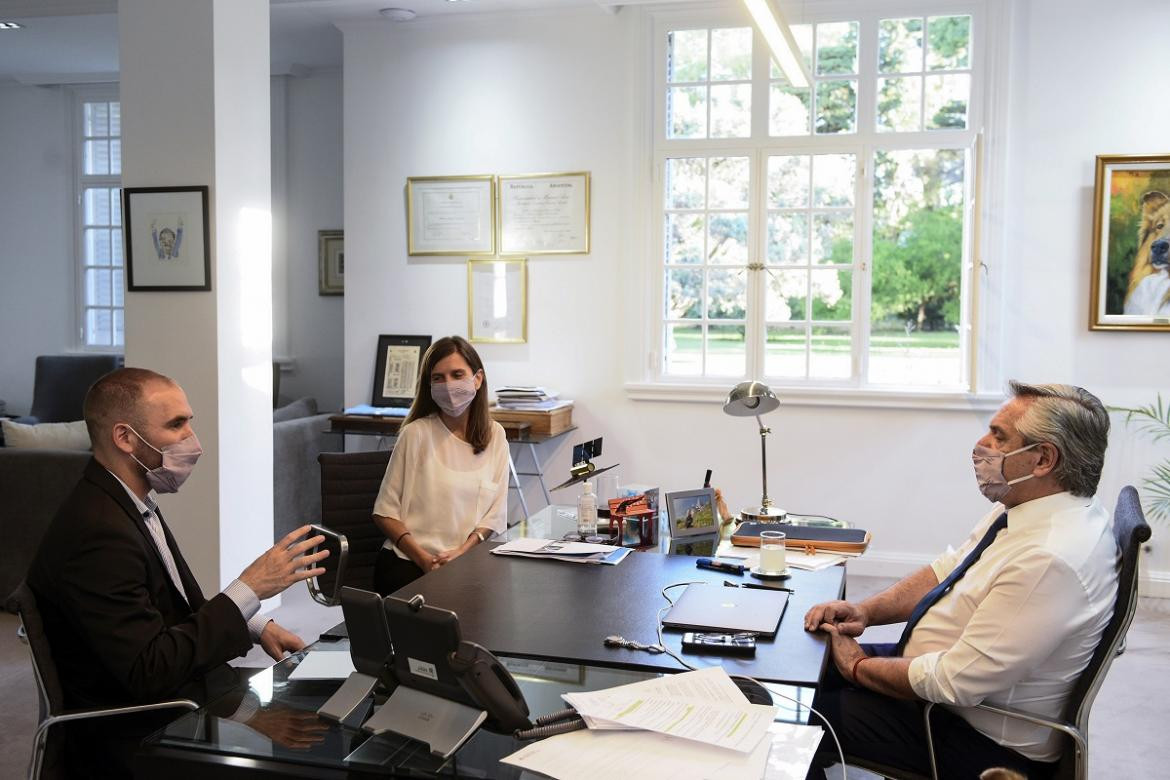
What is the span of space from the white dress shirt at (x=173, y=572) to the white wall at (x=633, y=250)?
3429 mm

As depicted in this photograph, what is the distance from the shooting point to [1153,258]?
5.14m

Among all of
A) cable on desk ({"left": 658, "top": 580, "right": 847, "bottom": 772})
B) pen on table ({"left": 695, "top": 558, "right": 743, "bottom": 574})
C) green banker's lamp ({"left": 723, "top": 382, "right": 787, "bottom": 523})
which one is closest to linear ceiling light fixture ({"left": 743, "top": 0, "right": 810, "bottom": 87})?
green banker's lamp ({"left": 723, "top": 382, "right": 787, "bottom": 523})

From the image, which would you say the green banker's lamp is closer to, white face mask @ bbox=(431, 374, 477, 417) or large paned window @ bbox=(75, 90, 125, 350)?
white face mask @ bbox=(431, 374, 477, 417)

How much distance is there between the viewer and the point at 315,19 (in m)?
6.10

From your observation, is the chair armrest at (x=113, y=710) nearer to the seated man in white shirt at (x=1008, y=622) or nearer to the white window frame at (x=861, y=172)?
the seated man in white shirt at (x=1008, y=622)

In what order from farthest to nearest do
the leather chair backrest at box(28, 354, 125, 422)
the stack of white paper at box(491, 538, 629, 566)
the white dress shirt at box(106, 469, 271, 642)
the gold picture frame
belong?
the leather chair backrest at box(28, 354, 125, 422) → the gold picture frame → the stack of white paper at box(491, 538, 629, 566) → the white dress shirt at box(106, 469, 271, 642)

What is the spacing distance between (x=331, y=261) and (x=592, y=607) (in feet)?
17.4

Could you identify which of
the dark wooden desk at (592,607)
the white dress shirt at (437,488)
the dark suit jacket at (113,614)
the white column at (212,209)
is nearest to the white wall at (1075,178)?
the dark wooden desk at (592,607)

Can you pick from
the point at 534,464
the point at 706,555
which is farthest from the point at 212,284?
the point at 706,555

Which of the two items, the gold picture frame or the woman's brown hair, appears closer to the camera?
the woman's brown hair

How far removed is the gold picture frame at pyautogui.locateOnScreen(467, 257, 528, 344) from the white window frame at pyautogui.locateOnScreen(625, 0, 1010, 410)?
707 mm

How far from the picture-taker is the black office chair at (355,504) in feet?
12.6

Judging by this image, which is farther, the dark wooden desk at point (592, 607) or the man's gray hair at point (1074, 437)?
the man's gray hair at point (1074, 437)

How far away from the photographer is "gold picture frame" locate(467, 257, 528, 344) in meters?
6.00
